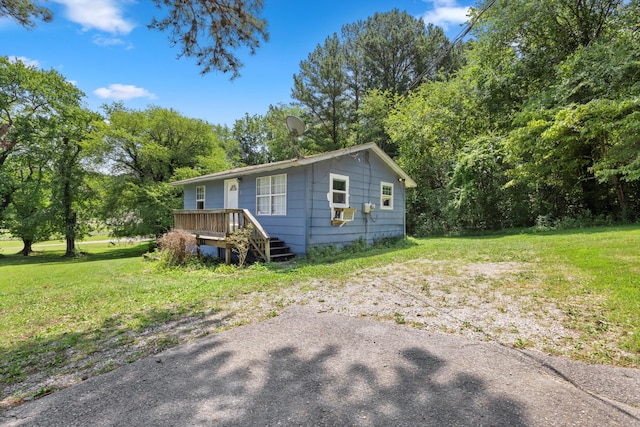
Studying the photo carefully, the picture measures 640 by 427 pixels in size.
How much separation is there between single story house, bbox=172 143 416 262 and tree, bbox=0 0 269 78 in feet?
13.2

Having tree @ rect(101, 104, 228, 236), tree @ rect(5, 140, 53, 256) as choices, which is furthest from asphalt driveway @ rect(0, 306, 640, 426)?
tree @ rect(5, 140, 53, 256)

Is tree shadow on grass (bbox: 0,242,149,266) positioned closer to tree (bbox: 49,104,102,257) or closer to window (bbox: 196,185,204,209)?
tree (bbox: 49,104,102,257)

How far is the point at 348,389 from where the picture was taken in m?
2.30

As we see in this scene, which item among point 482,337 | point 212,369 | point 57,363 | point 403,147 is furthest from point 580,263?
point 403,147

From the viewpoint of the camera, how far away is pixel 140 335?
11.7ft

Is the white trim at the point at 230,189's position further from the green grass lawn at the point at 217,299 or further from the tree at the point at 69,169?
the tree at the point at 69,169

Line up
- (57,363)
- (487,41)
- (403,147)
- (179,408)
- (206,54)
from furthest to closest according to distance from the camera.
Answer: (403,147) < (487,41) < (206,54) < (57,363) < (179,408)

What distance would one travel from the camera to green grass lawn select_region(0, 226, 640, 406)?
3.19 metres

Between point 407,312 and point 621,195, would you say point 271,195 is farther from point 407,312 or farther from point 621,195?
point 621,195

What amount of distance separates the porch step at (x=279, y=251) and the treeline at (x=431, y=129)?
718cm

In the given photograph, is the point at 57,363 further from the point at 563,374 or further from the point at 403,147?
the point at 403,147

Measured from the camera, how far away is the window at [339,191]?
393 inches

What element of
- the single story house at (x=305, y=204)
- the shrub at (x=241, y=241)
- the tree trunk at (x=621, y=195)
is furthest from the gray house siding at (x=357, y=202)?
the tree trunk at (x=621, y=195)

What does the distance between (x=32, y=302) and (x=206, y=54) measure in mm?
5166
